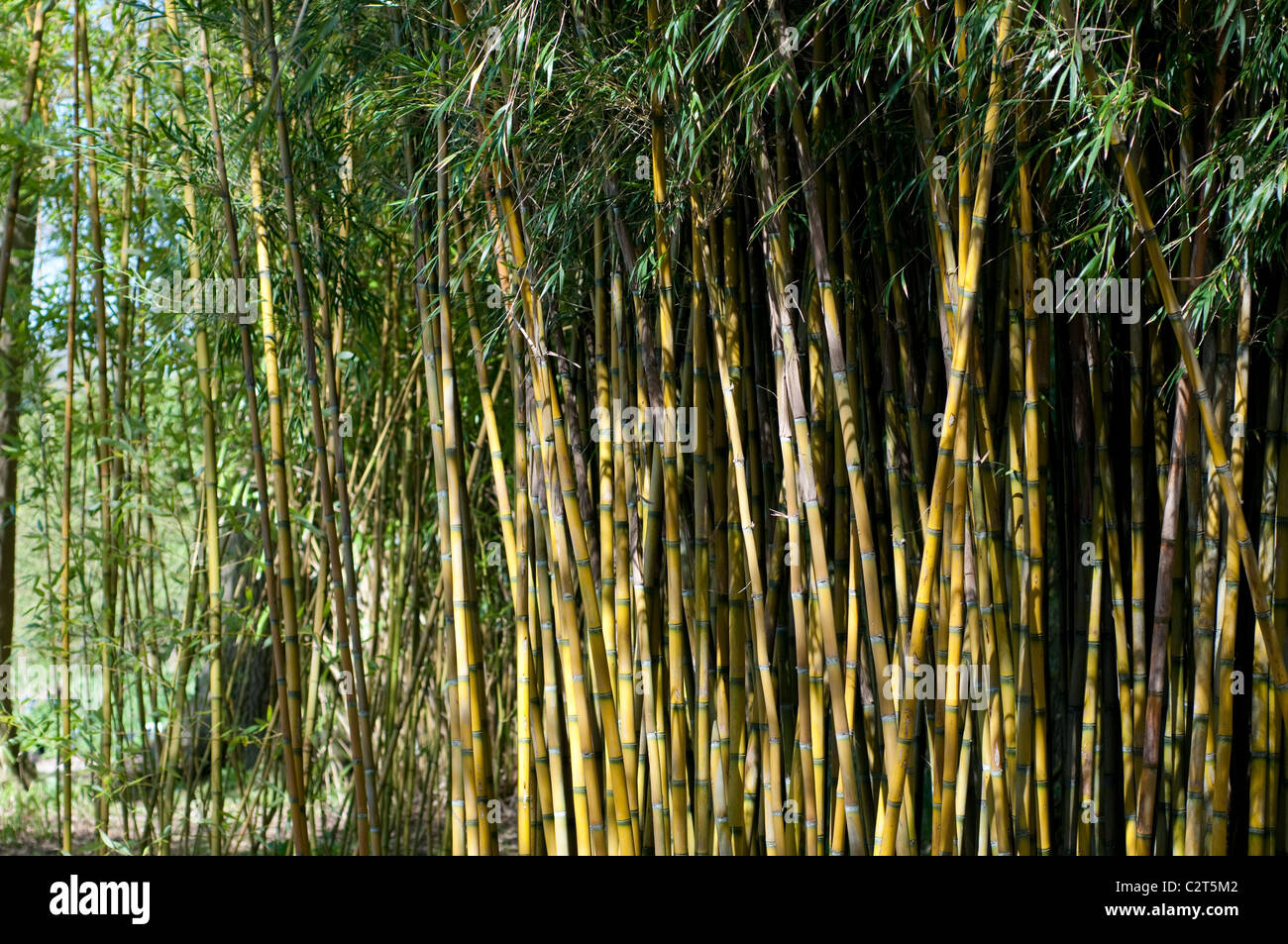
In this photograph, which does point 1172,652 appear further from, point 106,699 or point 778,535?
point 106,699

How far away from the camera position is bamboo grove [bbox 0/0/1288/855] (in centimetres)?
189

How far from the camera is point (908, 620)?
2.18m

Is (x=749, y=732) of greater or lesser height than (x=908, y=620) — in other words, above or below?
below

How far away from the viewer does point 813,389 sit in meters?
2.17

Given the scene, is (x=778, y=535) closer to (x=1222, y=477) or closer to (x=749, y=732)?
(x=749, y=732)

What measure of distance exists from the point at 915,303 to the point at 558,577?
1.05 meters

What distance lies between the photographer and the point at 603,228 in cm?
227

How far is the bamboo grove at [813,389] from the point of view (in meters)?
1.89

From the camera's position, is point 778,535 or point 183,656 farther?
point 183,656

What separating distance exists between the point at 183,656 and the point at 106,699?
0.25 meters

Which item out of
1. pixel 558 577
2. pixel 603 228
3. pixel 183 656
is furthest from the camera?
pixel 183 656

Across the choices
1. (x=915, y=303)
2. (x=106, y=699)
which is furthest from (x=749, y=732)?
(x=106, y=699)
